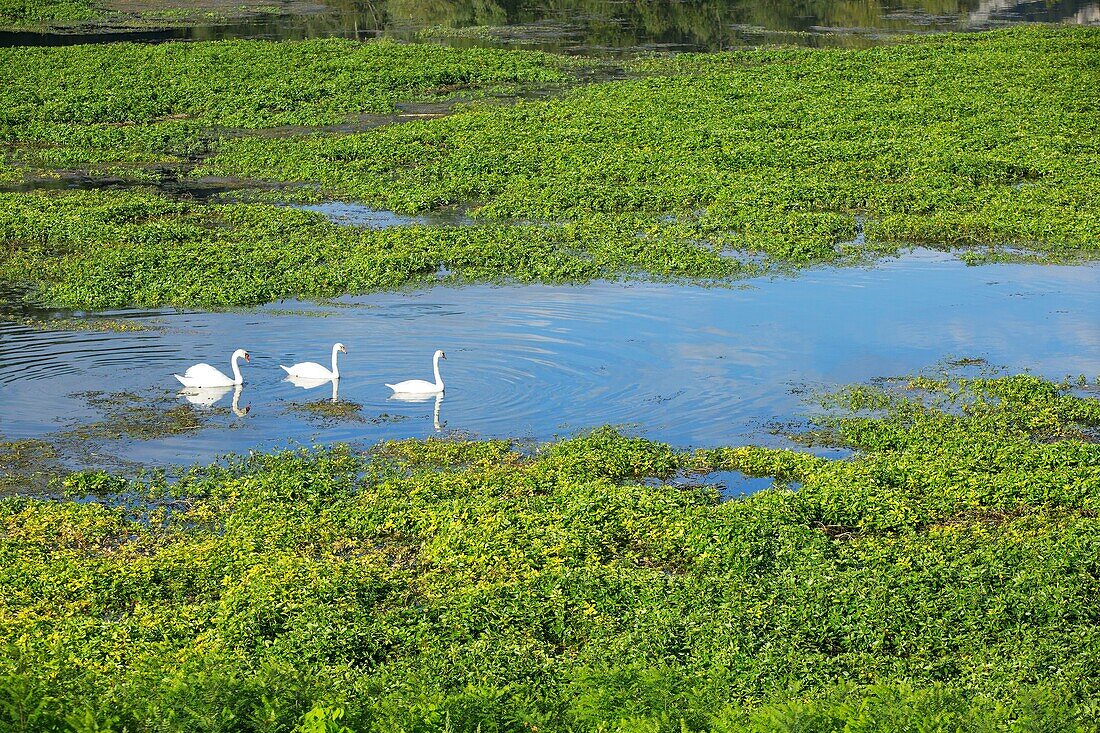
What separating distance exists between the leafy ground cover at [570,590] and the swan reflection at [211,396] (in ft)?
6.92

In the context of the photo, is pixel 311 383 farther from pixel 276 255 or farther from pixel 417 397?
pixel 276 255

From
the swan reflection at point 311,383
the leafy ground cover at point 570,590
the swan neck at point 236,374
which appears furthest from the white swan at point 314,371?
the leafy ground cover at point 570,590

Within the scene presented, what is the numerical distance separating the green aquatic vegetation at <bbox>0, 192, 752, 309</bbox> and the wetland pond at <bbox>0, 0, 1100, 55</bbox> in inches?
837

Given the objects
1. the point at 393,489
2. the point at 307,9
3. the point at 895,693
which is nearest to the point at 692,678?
the point at 895,693

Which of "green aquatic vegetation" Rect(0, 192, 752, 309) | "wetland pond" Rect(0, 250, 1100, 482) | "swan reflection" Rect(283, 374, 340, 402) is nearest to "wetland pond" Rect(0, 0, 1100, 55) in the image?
"green aquatic vegetation" Rect(0, 192, 752, 309)

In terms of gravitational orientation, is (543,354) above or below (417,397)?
above

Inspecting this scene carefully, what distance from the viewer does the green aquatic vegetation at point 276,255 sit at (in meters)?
20.2

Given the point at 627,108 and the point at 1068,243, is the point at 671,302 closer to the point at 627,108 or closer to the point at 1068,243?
the point at 1068,243

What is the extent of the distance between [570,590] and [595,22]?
134ft

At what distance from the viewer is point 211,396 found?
52.5 feet

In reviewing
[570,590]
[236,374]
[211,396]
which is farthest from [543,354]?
[570,590]

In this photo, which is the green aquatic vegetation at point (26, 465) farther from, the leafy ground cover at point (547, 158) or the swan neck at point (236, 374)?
the leafy ground cover at point (547, 158)

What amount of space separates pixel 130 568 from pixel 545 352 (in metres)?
7.60

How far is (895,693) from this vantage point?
8.64 m
